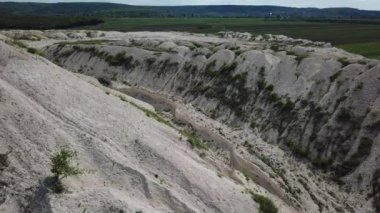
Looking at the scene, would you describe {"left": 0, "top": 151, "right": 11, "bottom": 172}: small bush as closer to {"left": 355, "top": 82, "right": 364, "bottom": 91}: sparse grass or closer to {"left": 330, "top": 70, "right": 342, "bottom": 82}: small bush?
{"left": 355, "top": 82, "right": 364, "bottom": 91}: sparse grass

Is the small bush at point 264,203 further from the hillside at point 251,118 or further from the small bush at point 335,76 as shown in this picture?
the small bush at point 335,76

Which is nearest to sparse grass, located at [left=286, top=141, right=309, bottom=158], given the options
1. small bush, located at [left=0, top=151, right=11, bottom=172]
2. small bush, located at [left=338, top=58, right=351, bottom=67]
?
small bush, located at [left=338, top=58, right=351, bottom=67]

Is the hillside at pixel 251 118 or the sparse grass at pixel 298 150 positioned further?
the sparse grass at pixel 298 150

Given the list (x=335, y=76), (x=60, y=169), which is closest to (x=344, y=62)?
(x=335, y=76)

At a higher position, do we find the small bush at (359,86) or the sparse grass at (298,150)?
the small bush at (359,86)

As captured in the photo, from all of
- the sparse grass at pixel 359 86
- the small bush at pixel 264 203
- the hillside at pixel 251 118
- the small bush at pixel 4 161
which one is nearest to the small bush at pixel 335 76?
the hillside at pixel 251 118

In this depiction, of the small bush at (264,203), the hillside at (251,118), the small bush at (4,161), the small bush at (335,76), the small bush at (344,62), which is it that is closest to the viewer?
the small bush at (4,161)

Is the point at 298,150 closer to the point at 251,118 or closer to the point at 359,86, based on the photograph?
the point at 359,86
